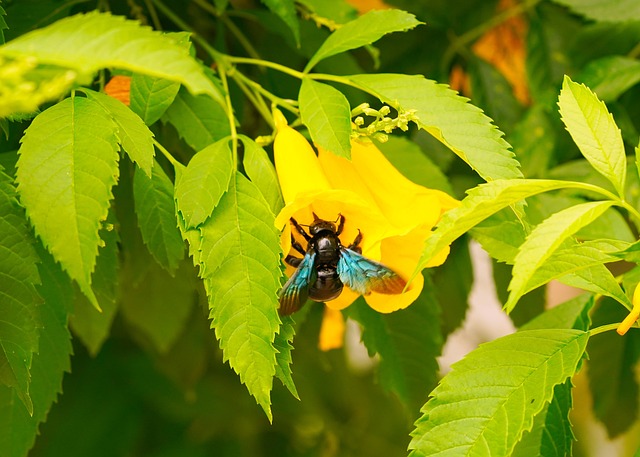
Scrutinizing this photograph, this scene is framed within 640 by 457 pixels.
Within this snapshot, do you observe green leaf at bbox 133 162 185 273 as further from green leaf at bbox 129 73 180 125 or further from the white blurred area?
the white blurred area

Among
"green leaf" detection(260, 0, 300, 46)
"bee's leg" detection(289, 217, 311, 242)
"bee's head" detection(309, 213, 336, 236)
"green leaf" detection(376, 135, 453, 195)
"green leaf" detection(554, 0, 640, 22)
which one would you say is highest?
"green leaf" detection(554, 0, 640, 22)

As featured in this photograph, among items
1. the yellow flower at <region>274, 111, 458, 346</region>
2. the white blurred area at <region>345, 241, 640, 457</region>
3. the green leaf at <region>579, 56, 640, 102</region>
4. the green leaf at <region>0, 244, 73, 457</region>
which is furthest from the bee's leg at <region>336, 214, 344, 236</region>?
the white blurred area at <region>345, 241, 640, 457</region>

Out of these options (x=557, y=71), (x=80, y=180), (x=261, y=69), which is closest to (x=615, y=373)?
(x=557, y=71)

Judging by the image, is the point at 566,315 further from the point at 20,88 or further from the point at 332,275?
the point at 20,88

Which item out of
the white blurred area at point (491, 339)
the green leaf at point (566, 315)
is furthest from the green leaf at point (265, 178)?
the white blurred area at point (491, 339)

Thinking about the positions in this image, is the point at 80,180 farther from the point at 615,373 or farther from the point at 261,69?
the point at 615,373

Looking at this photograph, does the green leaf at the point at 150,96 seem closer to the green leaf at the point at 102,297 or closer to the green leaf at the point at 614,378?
the green leaf at the point at 102,297
